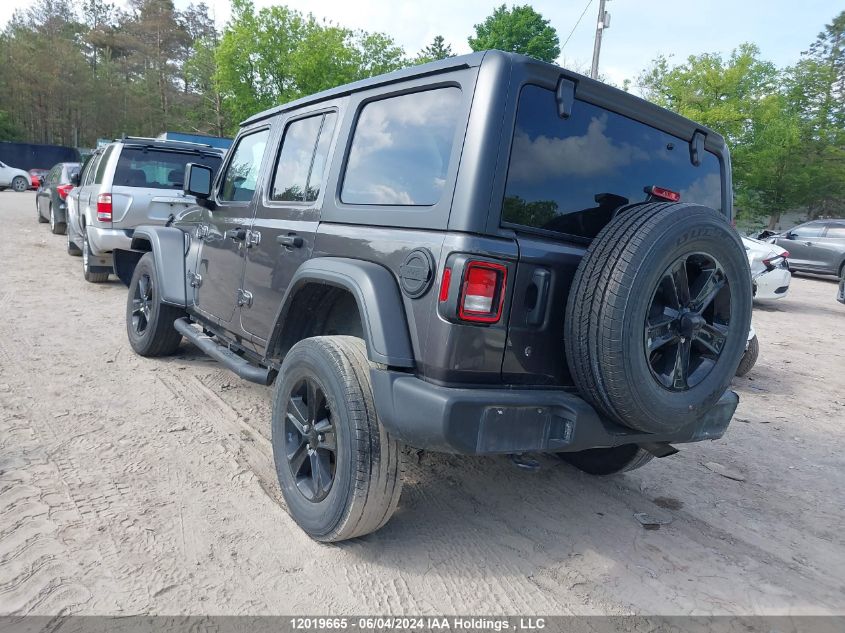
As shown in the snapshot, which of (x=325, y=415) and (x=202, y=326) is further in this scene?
(x=202, y=326)

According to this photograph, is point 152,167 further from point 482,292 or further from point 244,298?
point 482,292

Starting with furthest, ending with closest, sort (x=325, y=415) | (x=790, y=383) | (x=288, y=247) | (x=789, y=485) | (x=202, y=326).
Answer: (x=790, y=383), (x=202, y=326), (x=789, y=485), (x=288, y=247), (x=325, y=415)

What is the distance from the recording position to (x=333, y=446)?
2.58m

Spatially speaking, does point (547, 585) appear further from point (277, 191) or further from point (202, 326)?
point (202, 326)

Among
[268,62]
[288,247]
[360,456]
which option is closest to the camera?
[360,456]

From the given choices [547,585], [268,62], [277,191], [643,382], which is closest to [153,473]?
[277,191]

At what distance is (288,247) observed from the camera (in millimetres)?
3105

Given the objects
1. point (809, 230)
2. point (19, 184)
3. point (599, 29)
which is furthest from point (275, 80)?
point (809, 230)

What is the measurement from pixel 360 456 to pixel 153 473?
1.48m

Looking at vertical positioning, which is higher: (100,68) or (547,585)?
(100,68)

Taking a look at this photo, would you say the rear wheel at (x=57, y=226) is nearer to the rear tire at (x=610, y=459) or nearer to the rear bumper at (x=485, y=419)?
the rear tire at (x=610, y=459)

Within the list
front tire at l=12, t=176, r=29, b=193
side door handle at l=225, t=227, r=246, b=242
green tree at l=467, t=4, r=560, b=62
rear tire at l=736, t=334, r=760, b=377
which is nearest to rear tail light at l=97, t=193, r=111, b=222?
side door handle at l=225, t=227, r=246, b=242

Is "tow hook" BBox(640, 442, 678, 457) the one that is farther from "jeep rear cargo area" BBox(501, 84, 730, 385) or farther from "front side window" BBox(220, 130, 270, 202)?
"front side window" BBox(220, 130, 270, 202)

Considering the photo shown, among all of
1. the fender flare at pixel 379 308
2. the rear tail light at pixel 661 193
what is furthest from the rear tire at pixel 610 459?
the fender flare at pixel 379 308
